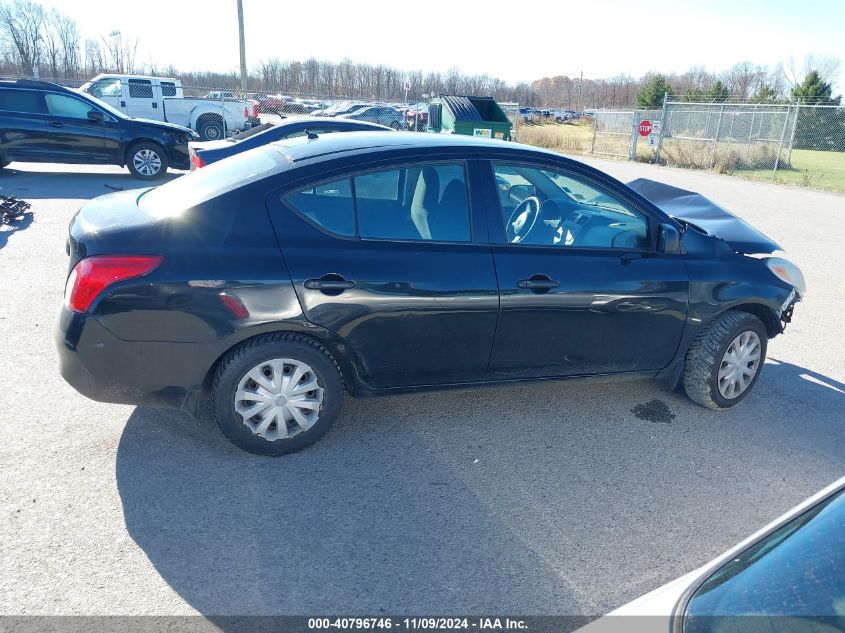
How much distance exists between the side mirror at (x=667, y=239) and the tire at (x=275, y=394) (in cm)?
216

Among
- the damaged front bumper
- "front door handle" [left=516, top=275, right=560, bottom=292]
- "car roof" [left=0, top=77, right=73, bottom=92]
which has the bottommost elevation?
the damaged front bumper

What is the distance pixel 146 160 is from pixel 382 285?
37.8ft

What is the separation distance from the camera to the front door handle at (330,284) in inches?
136

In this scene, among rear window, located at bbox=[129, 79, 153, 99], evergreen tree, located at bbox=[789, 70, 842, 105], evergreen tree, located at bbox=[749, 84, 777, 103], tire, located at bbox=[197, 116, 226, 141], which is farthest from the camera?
evergreen tree, located at bbox=[749, 84, 777, 103]

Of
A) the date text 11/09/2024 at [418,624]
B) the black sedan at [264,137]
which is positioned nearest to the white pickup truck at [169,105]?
the black sedan at [264,137]

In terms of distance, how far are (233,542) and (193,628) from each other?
1.64 feet

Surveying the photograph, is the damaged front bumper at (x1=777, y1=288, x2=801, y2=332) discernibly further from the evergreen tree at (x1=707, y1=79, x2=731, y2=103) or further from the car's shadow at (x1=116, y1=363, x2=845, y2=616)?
the evergreen tree at (x1=707, y1=79, x2=731, y2=103)

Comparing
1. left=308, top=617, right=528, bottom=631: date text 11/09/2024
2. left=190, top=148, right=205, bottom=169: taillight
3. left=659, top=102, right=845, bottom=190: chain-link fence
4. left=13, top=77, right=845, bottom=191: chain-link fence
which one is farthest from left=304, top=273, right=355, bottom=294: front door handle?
left=659, top=102, right=845, bottom=190: chain-link fence

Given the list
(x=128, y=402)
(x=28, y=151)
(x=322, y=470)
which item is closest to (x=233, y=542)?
(x=322, y=470)

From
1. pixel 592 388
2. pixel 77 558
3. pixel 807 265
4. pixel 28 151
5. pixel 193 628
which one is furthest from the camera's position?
pixel 28 151

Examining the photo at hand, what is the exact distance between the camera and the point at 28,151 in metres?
12.6

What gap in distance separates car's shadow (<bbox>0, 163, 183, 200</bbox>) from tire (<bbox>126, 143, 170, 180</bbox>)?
0.56 ft

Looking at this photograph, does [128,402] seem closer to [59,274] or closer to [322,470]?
[322,470]

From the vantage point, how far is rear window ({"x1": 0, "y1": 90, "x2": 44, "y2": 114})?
1248cm
